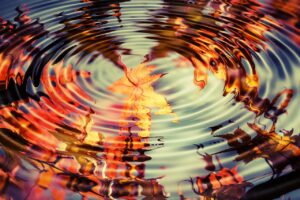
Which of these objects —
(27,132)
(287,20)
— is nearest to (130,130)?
(27,132)

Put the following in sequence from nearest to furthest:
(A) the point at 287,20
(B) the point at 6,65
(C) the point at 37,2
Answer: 1. (B) the point at 6,65
2. (A) the point at 287,20
3. (C) the point at 37,2

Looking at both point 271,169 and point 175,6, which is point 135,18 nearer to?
point 175,6

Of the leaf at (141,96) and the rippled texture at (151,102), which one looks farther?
the leaf at (141,96)

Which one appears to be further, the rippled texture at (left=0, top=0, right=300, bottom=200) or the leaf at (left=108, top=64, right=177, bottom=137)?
the leaf at (left=108, top=64, right=177, bottom=137)

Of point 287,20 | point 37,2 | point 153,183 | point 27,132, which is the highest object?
point 37,2
